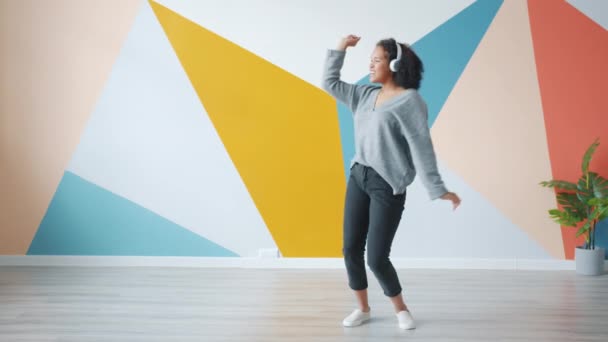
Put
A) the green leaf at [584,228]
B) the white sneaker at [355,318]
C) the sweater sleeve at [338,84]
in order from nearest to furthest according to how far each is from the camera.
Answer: the sweater sleeve at [338,84] < the white sneaker at [355,318] < the green leaf at [584,228]

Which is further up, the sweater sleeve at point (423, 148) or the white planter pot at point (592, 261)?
the sweater sleeve at point (423, 148)

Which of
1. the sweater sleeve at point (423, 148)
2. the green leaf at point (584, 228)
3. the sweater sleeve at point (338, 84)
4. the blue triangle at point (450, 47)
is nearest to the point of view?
the sweater sleeve at point (423, 148)

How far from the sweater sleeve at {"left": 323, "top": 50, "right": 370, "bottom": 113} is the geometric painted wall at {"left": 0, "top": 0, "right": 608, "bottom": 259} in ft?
4.23

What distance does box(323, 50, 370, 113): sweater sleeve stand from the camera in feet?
8.29

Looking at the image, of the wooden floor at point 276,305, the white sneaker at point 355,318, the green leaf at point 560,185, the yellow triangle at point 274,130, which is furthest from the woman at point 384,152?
the green leaf at point 560,185

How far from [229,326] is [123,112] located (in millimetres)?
1911

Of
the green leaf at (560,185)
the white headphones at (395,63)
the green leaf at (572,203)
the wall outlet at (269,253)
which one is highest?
the white headphones at (395,63)

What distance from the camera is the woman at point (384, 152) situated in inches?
93.9

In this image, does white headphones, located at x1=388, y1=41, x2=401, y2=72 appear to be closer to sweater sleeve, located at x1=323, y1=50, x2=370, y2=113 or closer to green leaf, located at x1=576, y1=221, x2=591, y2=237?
sweater sleeve, located at x1=323, y1=50, x2=370, y2=113

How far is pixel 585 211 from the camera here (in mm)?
3660

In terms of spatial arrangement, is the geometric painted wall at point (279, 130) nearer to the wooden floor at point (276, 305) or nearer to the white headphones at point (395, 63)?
the wooden floor at point (276, 305)

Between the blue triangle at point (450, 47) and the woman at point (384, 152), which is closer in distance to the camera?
the woman at point (384, 152)

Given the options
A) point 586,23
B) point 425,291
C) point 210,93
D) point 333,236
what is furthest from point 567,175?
point 210,93

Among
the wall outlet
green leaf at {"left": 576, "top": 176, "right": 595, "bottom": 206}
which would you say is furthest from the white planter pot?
the wall outlet
